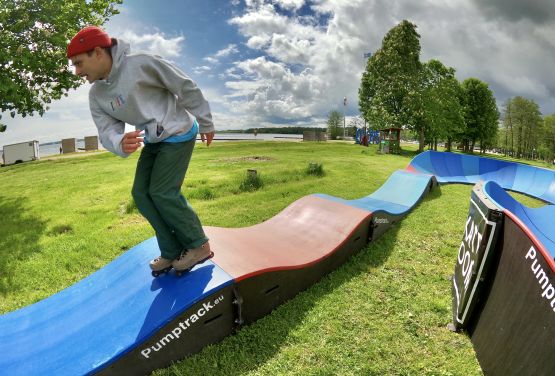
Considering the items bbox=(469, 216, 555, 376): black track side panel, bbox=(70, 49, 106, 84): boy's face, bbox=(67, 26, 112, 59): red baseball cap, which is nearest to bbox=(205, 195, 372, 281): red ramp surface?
bbox=(469, 216, 555, 376): black track side panel

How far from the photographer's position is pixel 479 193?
380 cm

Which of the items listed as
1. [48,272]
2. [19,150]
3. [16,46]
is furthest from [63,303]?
[19,150]

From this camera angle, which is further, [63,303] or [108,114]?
[63,303]

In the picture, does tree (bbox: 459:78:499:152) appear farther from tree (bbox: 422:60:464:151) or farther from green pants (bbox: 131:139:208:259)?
green pants (bbox: 131:139:208:259)

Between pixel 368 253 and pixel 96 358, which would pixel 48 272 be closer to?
pixel 96 358

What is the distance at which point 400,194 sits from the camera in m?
9.05

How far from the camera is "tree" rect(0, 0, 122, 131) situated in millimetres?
10016

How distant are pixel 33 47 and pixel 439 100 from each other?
3177cm

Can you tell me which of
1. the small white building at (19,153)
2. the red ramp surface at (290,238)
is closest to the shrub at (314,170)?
the red ramp surface at (290,238)

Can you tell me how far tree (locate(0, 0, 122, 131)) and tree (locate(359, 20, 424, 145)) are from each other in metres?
27.0

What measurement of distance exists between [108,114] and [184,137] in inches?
32.2

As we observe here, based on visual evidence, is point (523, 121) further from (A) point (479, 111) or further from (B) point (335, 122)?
(B) point (335, 122)

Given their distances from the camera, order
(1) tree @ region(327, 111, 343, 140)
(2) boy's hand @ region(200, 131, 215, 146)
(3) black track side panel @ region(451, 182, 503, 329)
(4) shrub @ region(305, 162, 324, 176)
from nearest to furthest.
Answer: (3) black track side panel @ region(451, 182, 503, 329)
(2) boy's hand @ region(200, 131, 215, 146)
(4) shrub @ region(305, 162, 324, 176)
(1) tree @ region(327, 111, 343, 140)

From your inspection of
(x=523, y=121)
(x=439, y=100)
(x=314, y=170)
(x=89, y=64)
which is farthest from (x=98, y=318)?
(x=523, y=121)
